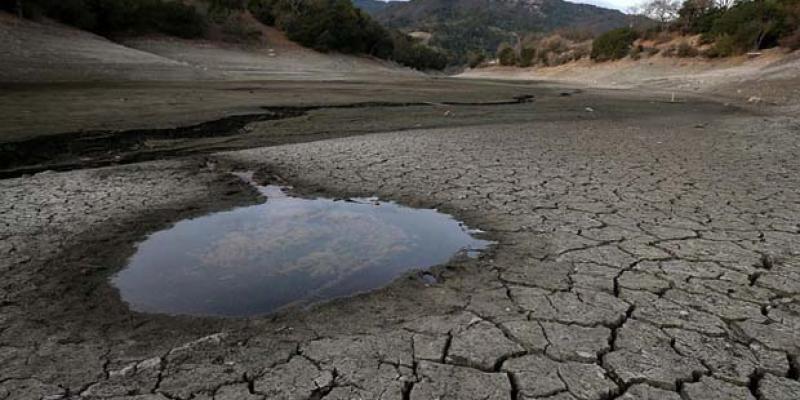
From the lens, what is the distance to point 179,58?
26.1 meters

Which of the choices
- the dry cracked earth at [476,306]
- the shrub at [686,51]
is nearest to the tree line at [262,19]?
the dry cracked earth at [476,306]

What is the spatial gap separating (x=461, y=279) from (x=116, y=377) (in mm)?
1906

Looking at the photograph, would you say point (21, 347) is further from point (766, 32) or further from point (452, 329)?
point (766, 32)

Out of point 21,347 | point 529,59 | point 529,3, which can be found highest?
point 529,3

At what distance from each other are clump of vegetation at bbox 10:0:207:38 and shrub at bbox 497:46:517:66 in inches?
1304

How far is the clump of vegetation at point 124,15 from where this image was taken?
24.0 metres

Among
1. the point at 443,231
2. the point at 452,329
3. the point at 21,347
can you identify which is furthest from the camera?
the point at 443,231

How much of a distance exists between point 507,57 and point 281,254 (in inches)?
2214

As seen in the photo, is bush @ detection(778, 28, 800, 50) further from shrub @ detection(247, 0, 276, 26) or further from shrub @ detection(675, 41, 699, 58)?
shrub @ detection(247, 0, 276, 26)

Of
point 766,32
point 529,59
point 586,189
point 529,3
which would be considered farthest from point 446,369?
Answer: point 529,3

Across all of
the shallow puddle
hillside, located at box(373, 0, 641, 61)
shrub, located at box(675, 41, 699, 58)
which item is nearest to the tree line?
the shallow puddle

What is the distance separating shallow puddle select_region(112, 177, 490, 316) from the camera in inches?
119

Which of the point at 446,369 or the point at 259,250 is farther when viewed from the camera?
the point at 259,250

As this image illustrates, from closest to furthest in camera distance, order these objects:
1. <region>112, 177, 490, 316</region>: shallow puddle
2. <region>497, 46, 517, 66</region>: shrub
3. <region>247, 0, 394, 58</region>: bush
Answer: <region>112, 177, 490, 316</region>: shallow puddle → <region>247, 0, 394, 58</region>: bush → <region>497, 46, 517, 66</region>: shrub
